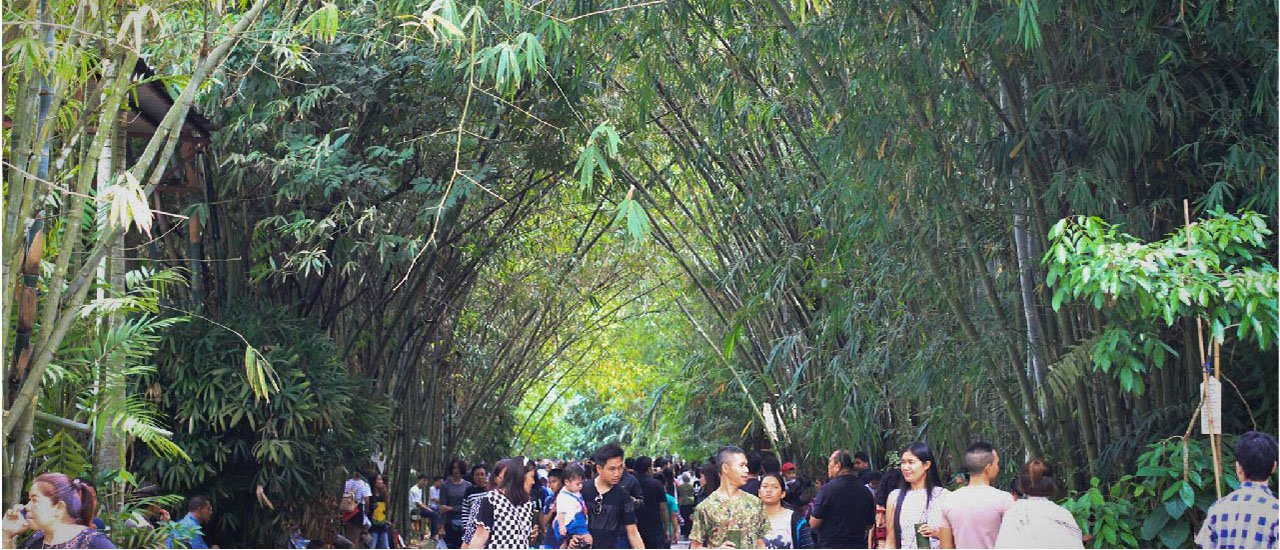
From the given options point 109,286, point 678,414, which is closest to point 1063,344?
point 109,286

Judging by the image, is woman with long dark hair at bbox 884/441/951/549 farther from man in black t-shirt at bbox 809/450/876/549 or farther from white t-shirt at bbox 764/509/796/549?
white t-shirt at bbox 764/509/796/549

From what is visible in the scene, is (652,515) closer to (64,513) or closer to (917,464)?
(917,464)

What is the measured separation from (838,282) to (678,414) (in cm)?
948

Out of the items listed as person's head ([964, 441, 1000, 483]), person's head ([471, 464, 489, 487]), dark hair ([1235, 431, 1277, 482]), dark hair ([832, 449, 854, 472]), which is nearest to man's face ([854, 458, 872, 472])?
dark hair ([832, 449, 854, 472])

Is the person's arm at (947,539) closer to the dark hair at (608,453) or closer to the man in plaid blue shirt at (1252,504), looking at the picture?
the man in plaid blue shirt at (1252,504)

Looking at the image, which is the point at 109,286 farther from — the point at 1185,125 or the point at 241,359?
the point at 1185,125

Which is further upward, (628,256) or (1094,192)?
(628,256)

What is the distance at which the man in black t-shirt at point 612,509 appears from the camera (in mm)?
5469

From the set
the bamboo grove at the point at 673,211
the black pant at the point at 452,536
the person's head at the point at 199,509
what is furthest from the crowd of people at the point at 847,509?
the black pant at the point at 452,536

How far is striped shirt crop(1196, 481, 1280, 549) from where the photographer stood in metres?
3.56

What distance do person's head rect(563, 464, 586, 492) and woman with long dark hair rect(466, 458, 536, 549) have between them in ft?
2.41

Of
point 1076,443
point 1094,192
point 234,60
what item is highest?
point 234,60

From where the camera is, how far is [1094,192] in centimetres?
505

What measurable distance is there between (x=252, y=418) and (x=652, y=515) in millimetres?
2188
